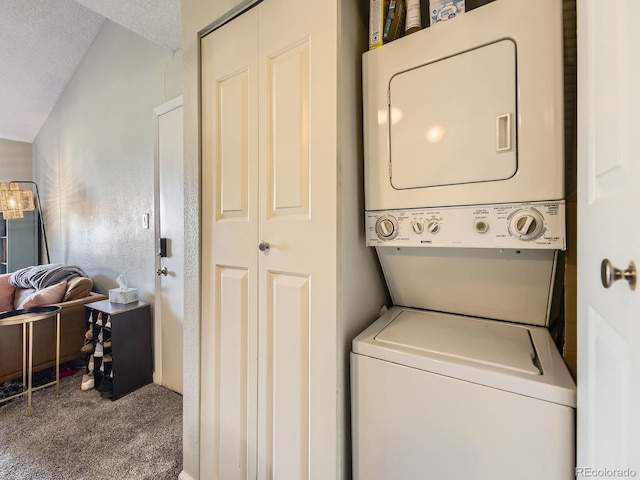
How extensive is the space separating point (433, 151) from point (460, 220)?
223mm

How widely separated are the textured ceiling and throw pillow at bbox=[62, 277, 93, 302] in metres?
2.16

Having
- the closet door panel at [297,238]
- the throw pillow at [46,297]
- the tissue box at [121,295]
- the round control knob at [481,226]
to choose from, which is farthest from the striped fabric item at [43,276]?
the round control knob at [481,226]

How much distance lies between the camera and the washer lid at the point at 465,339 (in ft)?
2.47

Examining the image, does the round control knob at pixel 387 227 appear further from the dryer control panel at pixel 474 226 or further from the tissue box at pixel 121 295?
the tissue box at pixel 121 295

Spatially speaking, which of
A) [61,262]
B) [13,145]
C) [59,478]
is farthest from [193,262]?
[13,145]

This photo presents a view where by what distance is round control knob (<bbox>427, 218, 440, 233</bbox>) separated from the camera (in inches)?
34.3

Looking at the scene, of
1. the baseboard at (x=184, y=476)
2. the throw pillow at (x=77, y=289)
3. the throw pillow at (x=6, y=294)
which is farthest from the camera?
the throw pillow at (x=6, y=294)

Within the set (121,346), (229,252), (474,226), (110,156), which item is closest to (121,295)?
(121,346)

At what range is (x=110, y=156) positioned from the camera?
2.79 meters

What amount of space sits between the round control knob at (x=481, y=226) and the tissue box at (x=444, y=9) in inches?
24.0

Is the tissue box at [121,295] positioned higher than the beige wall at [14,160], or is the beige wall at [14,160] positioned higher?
the beige wall at [14,160]

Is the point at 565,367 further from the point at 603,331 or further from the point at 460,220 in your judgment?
the point at 460,220

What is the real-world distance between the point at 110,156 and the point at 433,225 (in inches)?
123

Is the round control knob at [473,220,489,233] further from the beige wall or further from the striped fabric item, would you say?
the beige wall
